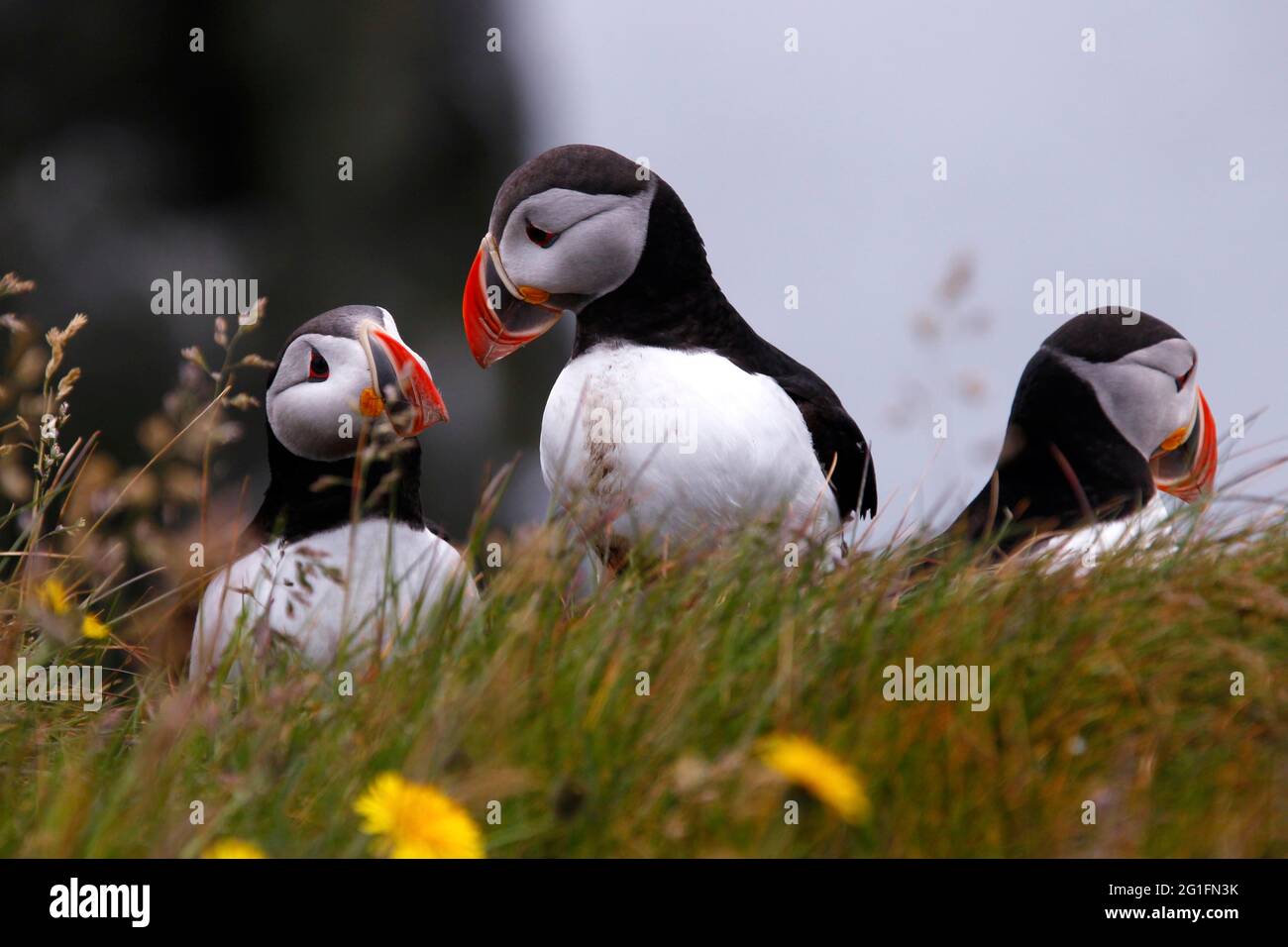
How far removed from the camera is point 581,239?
16.0 ft

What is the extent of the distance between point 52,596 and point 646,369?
1855mm

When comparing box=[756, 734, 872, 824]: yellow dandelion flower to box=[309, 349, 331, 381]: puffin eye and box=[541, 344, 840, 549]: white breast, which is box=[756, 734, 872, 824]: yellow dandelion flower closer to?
box=[541, 344, 840, 549]: white breast

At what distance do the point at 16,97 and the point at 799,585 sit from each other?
1283 cm

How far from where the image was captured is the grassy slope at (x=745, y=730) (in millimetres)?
2570

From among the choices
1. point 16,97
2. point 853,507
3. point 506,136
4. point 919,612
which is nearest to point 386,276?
point 506,136

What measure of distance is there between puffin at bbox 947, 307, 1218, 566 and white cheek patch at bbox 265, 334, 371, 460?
6.37ft

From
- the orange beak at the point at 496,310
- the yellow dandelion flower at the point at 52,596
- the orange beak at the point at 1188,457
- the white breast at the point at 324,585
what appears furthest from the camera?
the orange beak at the point at 1188,457

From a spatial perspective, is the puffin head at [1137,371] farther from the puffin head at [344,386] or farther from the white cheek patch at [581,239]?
the puffin head at [344,386]

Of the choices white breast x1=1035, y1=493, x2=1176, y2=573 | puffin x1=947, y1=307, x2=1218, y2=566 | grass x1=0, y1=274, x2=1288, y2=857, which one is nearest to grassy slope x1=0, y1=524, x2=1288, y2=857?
grass x1=0, y1=274, x2=1288, y2=857

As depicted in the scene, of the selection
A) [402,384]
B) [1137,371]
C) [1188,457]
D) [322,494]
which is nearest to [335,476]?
[322,494]

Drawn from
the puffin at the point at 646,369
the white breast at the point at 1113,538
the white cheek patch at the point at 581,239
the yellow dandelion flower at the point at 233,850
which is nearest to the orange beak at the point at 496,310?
the puffin at the point at 646,369

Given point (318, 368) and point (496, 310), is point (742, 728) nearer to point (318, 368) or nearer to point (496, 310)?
point (318, 368)
